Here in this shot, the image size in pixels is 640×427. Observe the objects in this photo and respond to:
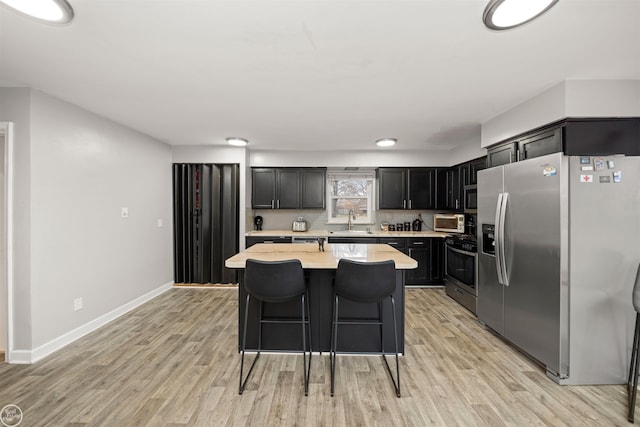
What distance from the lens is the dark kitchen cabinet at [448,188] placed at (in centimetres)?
502

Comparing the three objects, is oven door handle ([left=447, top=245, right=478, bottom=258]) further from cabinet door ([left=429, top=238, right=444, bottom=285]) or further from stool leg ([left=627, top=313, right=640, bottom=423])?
stool leg ([left=627, top=313, right=640, bottom=423])

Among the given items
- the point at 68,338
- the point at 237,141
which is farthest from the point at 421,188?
the point at 68,338

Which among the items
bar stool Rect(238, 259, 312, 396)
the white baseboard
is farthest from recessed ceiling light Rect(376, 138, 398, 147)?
the white baseboard

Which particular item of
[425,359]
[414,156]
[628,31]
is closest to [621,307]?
[425,359]

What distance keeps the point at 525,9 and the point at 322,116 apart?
84.3 inches

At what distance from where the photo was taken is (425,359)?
8.64 feet

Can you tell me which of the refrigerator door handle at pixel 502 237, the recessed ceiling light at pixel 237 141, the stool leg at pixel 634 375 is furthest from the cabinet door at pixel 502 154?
the recessed ceiling light at pixel 237 141

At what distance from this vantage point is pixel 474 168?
4.40 meters

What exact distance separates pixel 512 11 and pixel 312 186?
4.11 metres

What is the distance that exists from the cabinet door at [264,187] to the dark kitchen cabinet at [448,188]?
3111 mm

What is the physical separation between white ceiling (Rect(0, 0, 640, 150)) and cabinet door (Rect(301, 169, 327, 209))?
2.10 m

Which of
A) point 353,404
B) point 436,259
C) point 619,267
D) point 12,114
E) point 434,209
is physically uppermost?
point 12,114

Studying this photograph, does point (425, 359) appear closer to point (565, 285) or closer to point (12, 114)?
point (565, 285)

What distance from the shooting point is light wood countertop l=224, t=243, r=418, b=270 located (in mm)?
2401
